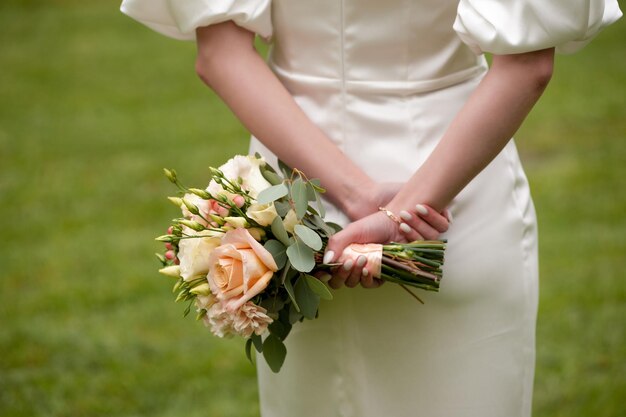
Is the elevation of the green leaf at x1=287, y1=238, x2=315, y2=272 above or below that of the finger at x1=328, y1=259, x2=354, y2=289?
above

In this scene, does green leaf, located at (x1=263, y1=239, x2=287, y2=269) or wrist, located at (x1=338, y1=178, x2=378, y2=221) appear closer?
green leaf, located at (x1=263, y1=239, x2=287, y2=269)

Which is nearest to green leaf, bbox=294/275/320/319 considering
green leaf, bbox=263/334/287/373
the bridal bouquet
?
the bridal bouquet

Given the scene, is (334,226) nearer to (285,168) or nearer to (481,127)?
(285,168)

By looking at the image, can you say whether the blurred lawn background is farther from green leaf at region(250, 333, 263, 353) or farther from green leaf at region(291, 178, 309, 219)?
green leaf at region(291, 178, 309, 219)

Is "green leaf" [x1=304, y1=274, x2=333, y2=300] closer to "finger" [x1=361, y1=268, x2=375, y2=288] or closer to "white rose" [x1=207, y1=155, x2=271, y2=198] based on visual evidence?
"finger" [x1=361, y1=268, x2=375, y2=288]

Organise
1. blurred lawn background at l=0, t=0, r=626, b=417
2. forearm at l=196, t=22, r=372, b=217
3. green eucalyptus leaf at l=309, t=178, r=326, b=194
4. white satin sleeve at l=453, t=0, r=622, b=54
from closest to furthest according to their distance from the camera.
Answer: white satin sleeve at l=453, t=0, r=622, b=54, green eucalyptus leaf at l=309, t=178, r=326, b=194, forearm at l=196, t=22, r=372, b=217, blurred lawn background at l=0, t=0, r=626, b=417

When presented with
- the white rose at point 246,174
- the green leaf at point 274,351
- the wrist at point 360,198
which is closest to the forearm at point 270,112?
the wrist at point 360,198

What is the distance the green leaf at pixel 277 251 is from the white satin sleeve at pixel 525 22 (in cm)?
58

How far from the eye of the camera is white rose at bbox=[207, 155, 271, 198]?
6.18 ft

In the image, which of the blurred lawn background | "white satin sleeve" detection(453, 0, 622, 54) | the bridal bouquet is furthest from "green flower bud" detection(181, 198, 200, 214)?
the blurred lawn background

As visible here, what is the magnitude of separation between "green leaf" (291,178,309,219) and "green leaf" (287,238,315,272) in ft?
0.19

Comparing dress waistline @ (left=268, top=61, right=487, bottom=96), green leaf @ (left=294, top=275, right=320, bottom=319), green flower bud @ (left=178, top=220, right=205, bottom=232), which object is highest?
dress waistline @ (left=268, top=61, right=487, bottom=96)

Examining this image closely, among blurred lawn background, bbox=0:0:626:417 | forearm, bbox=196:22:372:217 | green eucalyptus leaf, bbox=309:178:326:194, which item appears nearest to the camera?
green eucalyptus leaf, bbox=309:178:326:194

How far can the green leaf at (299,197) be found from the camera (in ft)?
6.01
